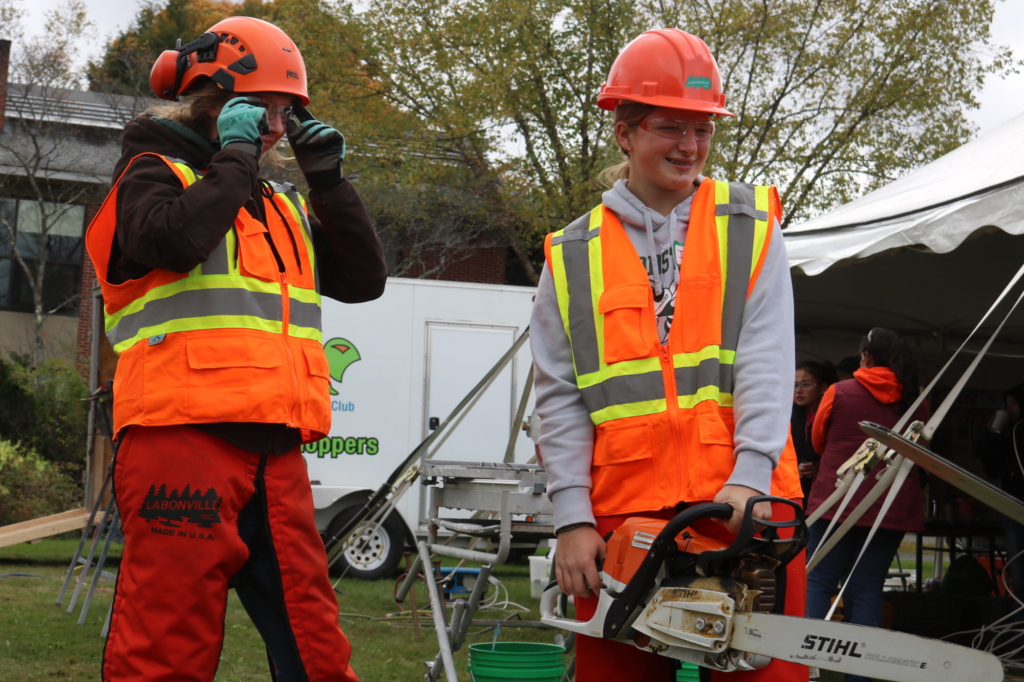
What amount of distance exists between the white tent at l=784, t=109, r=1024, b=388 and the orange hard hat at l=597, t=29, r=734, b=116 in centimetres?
262

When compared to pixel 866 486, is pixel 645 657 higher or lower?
lower

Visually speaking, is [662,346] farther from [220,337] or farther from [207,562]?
[207,562]

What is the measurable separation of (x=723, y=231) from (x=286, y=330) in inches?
38.9

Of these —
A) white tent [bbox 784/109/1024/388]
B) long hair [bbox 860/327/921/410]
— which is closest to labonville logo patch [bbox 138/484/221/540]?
white tent [bbox 784/109/1024/388]

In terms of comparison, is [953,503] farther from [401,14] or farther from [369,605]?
[401,14]

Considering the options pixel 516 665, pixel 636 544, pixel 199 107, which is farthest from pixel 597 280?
pixel 516 665

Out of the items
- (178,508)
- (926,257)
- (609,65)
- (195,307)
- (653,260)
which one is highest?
(609,65)

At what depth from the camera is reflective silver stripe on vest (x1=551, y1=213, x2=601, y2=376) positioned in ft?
6.65

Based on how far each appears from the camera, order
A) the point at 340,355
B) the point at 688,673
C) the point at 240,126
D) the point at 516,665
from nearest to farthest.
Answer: the point at 240,126, the point at 688,673, the point at 516,665, the point at 340,355

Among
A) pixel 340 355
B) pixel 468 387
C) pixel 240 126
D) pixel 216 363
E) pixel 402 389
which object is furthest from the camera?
pixel 468 387

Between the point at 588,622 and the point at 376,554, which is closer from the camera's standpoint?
the point at 588,622

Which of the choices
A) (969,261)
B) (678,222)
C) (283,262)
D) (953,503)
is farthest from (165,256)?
(953,503)

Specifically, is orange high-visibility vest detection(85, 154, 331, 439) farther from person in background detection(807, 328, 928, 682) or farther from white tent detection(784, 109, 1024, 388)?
person in background detection(807, 328, 928, 682)

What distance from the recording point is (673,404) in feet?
6.27
